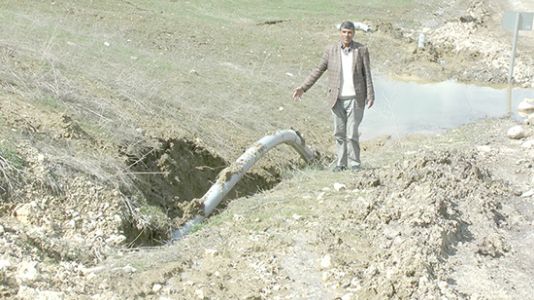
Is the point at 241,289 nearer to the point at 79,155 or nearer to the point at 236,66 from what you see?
the point at 79,155

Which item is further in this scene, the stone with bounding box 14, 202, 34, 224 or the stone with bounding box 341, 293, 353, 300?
the stone with bounding box 14, 202, 34, 224

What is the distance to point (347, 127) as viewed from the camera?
7793 mm

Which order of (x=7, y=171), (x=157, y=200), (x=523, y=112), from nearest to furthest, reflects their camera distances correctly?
1. (x=7, y=171)
2. (x=157, y=200)
3. (x=523, y=112)

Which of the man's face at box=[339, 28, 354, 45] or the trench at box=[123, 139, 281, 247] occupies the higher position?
the man's face at box=[339, 28, 354, 45]

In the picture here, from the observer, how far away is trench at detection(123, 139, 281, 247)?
628 cm

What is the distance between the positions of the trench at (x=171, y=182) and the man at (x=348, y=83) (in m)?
1.28

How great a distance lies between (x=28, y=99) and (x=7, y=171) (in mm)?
1732

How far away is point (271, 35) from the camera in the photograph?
58.2 ft

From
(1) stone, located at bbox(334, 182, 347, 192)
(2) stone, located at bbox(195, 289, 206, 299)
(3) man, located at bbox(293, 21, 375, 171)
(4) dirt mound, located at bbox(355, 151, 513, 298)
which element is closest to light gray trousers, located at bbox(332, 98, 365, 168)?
(3) man, located at bbox(293, 21, 375, 171)

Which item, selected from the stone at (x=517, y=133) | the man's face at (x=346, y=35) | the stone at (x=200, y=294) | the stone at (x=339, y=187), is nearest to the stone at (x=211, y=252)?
the stone at (x=200, y=294)

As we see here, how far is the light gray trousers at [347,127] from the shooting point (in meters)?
7.61

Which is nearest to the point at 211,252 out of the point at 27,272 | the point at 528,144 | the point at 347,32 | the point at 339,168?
the point at 27,272

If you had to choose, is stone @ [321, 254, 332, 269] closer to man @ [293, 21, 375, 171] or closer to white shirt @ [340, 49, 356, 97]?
man @ [293, 21, 375, 171]

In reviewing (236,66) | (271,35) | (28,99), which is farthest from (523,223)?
(271,35)
